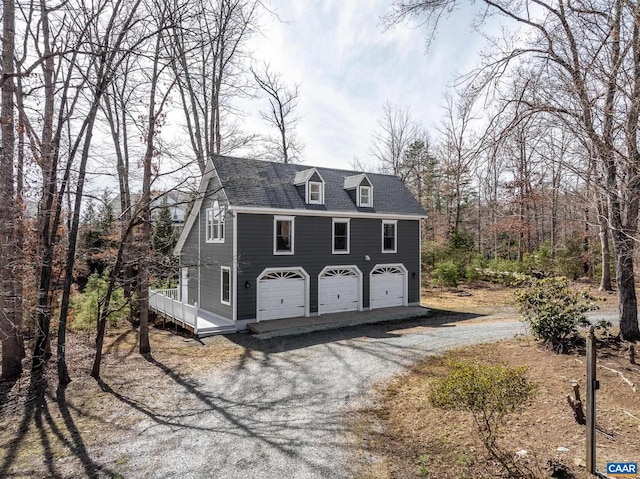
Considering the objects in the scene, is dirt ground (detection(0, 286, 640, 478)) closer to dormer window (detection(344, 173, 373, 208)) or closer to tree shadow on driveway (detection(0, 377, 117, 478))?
tree shadow on driveway (detection(0, 377, 117, 478))

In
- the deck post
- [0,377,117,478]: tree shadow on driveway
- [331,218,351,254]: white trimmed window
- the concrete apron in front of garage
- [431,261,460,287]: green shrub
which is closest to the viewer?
[0,377,117,478]: tree shadow on driveway

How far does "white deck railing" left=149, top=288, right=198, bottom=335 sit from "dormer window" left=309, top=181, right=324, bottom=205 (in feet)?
21.1

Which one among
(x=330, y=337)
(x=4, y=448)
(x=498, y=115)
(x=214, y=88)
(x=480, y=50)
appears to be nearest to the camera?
(x=4, y=448)

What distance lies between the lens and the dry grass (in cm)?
484

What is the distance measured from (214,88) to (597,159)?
65.6ft

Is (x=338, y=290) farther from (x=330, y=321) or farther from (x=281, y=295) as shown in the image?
(x=281, y=295)

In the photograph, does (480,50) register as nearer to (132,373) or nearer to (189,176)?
(189,176)

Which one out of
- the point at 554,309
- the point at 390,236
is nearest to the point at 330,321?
the point at 390,236

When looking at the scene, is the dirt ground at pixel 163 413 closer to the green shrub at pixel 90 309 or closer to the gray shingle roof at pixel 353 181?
the green shrub at pixel 90 309

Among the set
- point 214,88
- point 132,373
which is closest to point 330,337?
point 132,373

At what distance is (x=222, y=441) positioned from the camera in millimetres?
5875

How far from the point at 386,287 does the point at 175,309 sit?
31.1ft

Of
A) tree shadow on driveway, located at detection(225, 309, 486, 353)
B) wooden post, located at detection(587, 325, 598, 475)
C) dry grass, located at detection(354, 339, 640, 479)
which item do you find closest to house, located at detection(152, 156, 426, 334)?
tree shadow on driveway, located at detection(225, 309, 486, 353)

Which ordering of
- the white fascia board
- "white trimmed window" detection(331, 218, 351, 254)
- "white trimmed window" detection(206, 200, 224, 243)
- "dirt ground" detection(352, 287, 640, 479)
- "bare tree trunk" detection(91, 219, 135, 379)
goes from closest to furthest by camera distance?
1. "dirt ground" detection(352, 287, 640, 479)
2. "bare tree trunk" detection(91, 219, 135, 379)
3. the white fascia board
4. "white trimmed window" detection(206, 200, 224, 243)
5. "white trimmed window" detection(331, 218, 351, 254)
